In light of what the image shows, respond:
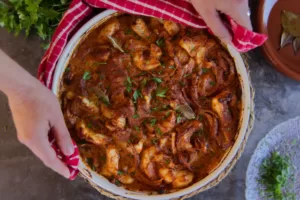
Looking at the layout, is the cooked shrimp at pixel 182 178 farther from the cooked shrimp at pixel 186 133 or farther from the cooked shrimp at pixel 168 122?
the cooked shrimp at pixel 168 122

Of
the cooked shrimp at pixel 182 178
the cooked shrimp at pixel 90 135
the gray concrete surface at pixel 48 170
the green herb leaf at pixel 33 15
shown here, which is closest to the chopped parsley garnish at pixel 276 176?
the gray concrete surface at pixel 48 170

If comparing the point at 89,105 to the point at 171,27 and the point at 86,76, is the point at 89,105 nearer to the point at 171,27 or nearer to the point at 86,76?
the point at 86,76

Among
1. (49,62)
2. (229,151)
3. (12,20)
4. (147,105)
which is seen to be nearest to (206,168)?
(229,151)

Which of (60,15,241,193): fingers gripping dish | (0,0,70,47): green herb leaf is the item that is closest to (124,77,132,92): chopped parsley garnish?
(60,15,241,193): fingers gripping dish

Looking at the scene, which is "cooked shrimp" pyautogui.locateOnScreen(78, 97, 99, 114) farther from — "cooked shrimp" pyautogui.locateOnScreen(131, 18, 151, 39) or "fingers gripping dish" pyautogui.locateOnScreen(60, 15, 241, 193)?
"cooked shrimp" pyautogui.locateOnScreen(131, 18, 151, 39)

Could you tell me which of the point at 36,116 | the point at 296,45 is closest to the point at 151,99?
the point at 36,116

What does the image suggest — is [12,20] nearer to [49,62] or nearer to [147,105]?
[49,62]
